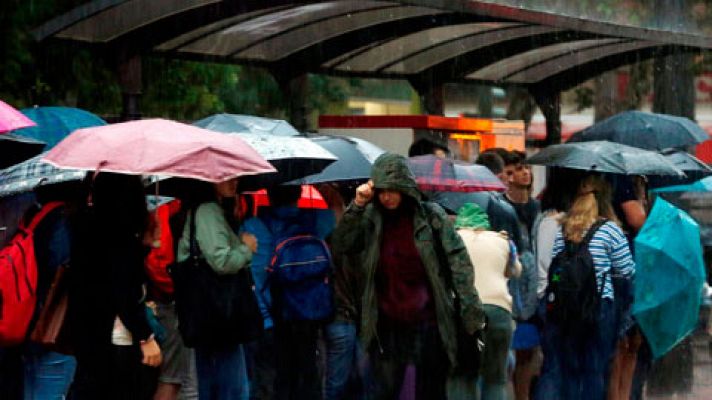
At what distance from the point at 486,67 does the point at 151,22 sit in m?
5.20

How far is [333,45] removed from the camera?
13070mm

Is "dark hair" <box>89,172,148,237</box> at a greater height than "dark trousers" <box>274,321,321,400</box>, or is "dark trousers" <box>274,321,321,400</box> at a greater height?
"dark hair" <box>89,172,148,237</box>

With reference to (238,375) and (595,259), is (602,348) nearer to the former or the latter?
(595,259)

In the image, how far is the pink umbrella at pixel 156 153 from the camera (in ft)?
22.6

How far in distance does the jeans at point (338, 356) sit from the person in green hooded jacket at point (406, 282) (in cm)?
79

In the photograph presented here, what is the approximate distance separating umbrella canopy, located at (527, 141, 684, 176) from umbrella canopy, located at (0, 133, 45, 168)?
3.64 meters

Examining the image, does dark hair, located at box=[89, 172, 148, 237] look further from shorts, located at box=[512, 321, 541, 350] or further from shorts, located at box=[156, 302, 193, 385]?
shorts, located at box=[512, 321, 541, 350]

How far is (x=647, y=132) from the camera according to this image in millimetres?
12070

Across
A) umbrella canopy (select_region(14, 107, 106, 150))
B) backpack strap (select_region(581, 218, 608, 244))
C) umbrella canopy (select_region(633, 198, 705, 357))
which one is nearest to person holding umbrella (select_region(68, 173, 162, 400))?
umbrella canopy (select_region(14, 107, 106, 150))

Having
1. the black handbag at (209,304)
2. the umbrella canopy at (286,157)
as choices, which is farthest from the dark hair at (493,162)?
the black handbag at (209,304)

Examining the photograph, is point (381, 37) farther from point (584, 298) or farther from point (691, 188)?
→ point (584, 298)

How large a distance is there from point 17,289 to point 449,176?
9.81 ft

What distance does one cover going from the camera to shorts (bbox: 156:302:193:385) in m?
8.59

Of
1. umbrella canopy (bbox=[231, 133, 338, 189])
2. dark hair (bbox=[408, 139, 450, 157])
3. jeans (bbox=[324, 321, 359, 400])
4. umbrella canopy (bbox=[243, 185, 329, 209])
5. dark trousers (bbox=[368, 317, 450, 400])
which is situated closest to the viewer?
dark trousers (bbox=[368, 317, 450, 400])
